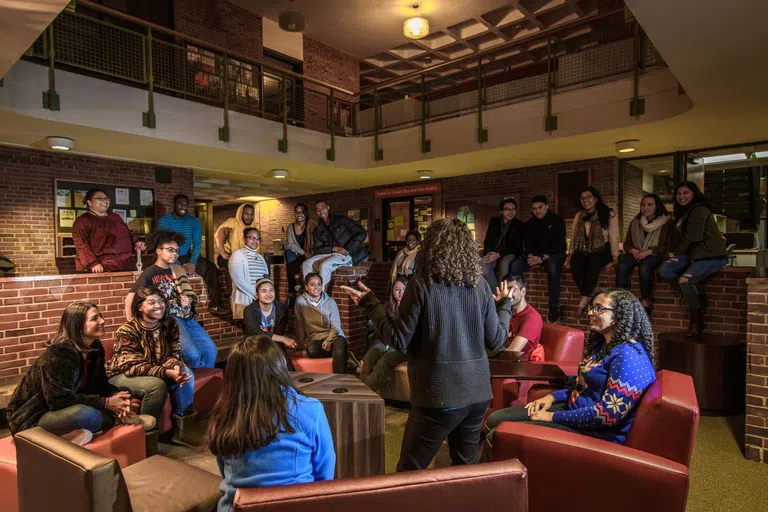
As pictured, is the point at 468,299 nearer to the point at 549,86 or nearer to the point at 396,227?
the point at 549,86

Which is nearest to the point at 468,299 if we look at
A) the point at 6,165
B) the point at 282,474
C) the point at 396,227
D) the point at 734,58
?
the point at 282,474

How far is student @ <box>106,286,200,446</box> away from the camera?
10.9 feet

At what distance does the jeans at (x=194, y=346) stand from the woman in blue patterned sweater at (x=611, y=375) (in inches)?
115

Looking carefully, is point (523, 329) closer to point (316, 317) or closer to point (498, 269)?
point (316, 317)

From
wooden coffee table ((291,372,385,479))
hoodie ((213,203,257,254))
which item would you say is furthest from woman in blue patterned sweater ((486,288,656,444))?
hoodie ((213,203,257,254))

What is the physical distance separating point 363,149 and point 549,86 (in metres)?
3.87

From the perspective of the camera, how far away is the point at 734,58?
3.62 metres

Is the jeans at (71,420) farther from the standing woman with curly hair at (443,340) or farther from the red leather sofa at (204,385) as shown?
the standing woman with curly hair at (443,340)

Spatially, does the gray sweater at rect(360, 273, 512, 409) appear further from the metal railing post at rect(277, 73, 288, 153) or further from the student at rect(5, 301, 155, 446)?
the metal railing post at rect(277, 73, 288, 153)

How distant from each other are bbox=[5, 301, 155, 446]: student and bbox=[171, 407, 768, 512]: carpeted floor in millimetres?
834

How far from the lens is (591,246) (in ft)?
18.0

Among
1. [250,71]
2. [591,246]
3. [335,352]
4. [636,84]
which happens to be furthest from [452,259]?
[250,71]

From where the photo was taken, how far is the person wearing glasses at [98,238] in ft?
18.4

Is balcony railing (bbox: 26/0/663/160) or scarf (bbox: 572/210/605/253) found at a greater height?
balcony railing (bbox: 26/0/663/160)
